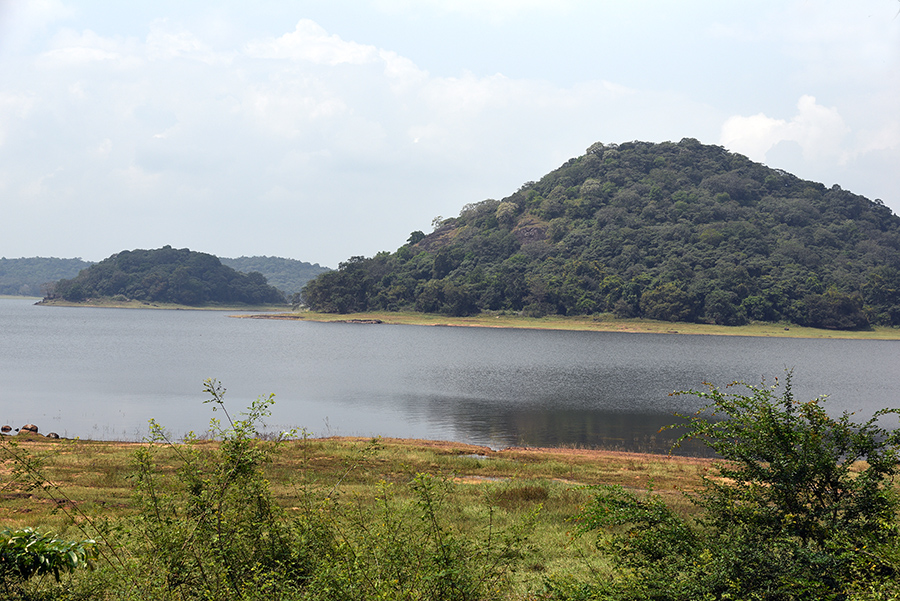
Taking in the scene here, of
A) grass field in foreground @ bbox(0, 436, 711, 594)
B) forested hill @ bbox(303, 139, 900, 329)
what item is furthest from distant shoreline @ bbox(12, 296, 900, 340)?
grass field in foreground @ bbox(0, 436, 711, 594)

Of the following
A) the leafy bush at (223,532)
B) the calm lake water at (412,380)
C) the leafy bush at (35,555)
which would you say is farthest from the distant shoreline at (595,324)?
the leafy bush at (35,555)

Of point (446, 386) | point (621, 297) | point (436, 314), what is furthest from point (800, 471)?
point (436, 314)

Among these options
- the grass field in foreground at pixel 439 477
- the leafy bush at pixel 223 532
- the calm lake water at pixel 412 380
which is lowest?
the calm lake water at pixel 412 380

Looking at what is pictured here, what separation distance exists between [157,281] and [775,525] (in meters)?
191

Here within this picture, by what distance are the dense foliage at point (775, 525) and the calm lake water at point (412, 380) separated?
11914 mm

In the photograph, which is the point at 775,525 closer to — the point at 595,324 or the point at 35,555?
the point at 35,555

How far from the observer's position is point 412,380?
4953 cm

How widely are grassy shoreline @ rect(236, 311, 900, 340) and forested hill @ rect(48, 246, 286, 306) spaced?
2229 inches

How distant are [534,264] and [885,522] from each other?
144 m

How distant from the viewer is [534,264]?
491 feet

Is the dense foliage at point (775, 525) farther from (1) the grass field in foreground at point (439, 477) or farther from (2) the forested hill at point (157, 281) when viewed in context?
(2) the forested hill at point (157, 281)

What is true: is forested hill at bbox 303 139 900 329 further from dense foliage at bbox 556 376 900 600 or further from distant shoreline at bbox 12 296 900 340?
dense foliage at bbox 556 376 900 600

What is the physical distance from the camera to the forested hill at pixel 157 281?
17825 centimetres

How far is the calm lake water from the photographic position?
32.5 m
